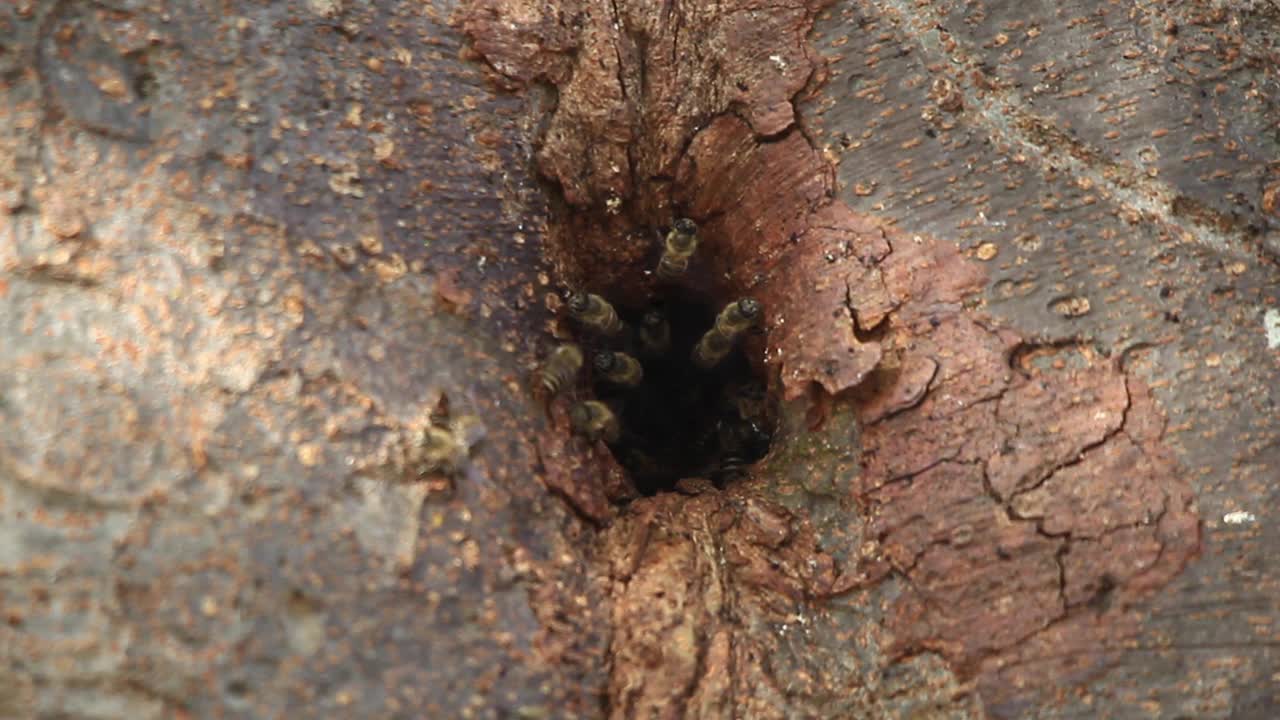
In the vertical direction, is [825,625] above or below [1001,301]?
below

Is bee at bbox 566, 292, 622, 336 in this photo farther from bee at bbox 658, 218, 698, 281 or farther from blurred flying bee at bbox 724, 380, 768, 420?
blurred flying bee at bbox 724, 380, 768, 420

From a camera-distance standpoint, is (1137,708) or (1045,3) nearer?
(1137,708)

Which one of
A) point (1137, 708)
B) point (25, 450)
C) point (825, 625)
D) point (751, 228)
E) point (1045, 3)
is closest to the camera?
point (25, 450)

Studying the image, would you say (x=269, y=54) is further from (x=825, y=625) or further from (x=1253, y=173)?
(x=1253, y=173)

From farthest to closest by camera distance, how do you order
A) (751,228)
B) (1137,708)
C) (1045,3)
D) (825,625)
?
(751,228) < (1045,3) < (825,625) < (1137,708)

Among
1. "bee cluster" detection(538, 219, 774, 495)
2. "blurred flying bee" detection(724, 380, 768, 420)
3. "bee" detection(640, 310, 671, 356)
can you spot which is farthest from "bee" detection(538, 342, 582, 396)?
"bee" detection(640, 310, 671, 356)

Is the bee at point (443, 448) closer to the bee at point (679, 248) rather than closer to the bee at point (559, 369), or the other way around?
the bee at point (559, 369)

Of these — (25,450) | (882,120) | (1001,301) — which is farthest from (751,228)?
(25,450)

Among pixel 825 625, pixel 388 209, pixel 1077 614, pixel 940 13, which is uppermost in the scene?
pixel 940 13

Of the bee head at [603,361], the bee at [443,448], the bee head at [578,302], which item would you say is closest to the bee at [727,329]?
the bee head at [603,361]
